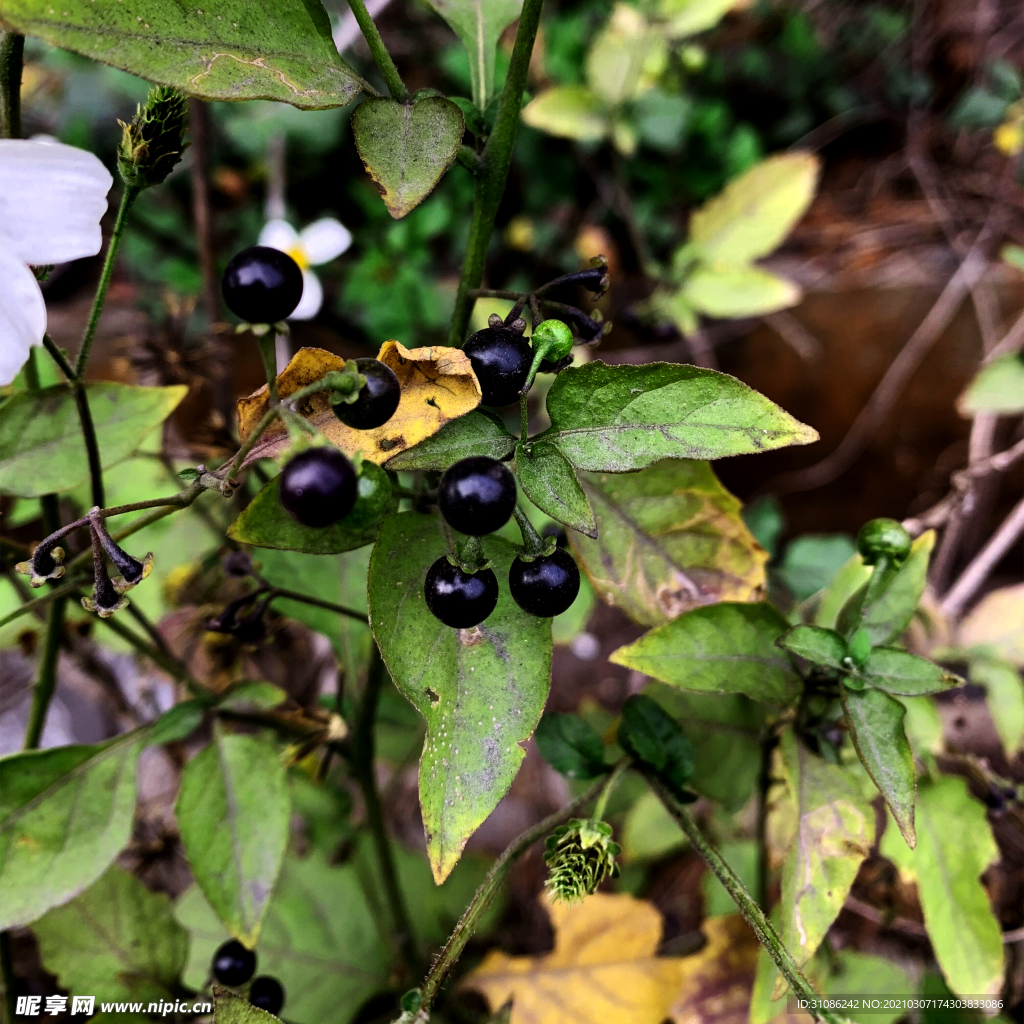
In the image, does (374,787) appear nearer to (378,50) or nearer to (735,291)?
(378,50)

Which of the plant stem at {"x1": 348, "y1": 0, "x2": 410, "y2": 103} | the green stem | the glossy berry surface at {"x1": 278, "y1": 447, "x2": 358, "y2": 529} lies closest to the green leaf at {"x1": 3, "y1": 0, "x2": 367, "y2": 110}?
the plant stem at {"x1": 348, "y1": 0, "x2": 410, "y2": 103}

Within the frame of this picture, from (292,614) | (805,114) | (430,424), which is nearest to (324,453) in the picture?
(430,424)

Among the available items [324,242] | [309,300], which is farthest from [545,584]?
[324,242]

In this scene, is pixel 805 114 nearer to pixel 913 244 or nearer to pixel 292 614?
pixel 913 244

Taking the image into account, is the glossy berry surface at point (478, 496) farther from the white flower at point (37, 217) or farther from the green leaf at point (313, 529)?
the white flower at point (37, 217)

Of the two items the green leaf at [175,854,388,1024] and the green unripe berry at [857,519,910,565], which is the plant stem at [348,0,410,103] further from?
the green leaf at [175,854,388,1024]
